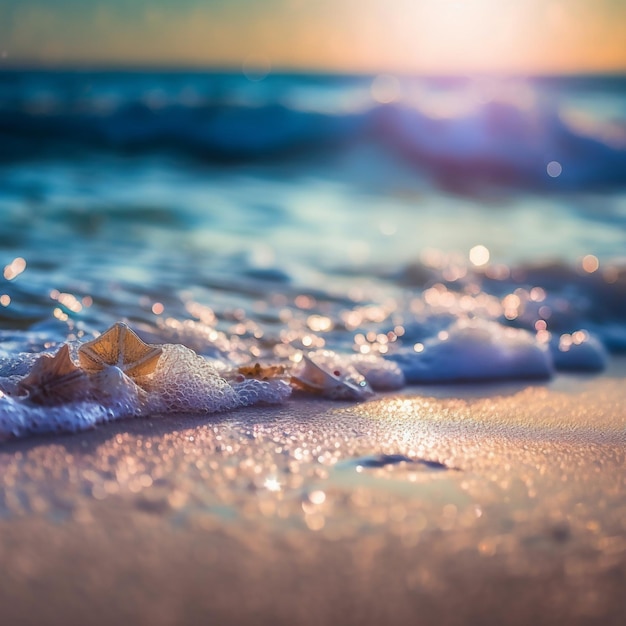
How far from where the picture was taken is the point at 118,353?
235 centimetres

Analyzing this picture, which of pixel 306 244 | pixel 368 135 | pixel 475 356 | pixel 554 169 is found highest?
pixel 368 135

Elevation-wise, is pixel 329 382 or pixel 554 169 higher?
pixel 554 169

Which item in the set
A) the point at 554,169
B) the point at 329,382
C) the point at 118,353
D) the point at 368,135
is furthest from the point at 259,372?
the point at 368,135

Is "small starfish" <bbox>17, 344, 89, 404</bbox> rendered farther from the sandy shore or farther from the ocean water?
the sandy shore

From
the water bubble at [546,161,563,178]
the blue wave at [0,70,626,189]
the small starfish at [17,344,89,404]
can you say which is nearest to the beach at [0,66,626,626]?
the small starfish at [17,344,89,404]

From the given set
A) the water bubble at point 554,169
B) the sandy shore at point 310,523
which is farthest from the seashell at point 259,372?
the water bubble at point 554,169

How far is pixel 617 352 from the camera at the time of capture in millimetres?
3715

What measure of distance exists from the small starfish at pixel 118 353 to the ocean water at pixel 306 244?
76 millimetres

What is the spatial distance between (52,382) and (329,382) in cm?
87

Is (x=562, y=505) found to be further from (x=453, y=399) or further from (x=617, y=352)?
(x=617, y=352)

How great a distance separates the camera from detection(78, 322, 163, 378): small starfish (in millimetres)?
2312

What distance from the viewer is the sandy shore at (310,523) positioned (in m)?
1.38

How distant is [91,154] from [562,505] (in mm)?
9584

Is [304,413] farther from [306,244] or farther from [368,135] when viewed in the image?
[368,135]
